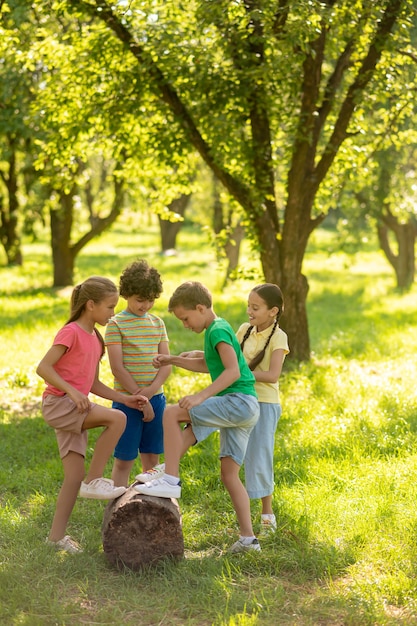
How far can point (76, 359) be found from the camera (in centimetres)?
534

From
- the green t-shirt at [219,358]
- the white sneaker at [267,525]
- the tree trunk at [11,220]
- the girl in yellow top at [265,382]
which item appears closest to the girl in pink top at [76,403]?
the green t-shirt at [219,358]

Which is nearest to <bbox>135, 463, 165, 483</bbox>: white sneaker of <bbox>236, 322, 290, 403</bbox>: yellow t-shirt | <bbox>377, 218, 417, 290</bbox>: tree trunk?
<bbox>236, 322, 290, 403</bbox>: yellow t-shirt

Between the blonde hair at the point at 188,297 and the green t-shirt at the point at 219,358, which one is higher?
the blonde hair at the point at 188,297

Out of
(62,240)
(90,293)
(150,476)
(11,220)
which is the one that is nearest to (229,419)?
(150,476)

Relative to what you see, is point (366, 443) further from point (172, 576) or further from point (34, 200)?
point (34, 200)

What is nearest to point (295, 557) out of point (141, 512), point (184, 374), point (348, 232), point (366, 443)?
point (141, 512)

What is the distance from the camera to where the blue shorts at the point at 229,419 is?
5125 mm

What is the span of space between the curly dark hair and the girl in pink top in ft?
0.78

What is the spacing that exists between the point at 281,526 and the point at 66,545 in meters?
1.42

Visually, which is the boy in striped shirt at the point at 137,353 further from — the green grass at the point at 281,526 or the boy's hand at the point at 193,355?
the green grass at the point at 281,526

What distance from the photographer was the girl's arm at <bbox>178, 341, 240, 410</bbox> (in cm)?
494

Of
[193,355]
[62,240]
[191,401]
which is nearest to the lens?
[191,401]

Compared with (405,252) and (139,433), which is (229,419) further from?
(405,252)

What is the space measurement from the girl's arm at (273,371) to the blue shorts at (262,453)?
19 cm
